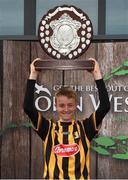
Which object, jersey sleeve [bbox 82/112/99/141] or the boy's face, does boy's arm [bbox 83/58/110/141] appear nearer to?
jersey sleeve [bbox 82/112/99/141]

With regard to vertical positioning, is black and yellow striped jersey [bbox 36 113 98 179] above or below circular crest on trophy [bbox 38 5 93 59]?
below

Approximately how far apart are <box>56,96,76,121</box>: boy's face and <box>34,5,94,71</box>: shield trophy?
0.40 meters

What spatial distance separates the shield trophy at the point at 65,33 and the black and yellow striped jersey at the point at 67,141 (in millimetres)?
404

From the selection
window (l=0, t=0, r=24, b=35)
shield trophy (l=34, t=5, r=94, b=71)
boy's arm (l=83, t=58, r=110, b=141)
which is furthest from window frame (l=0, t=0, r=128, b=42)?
boy's arm (l=83, t=58, r=110, b=141)

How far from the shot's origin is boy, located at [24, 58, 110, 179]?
2936 mm

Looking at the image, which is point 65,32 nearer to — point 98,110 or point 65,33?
point 65,33

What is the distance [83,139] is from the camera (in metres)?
3.01

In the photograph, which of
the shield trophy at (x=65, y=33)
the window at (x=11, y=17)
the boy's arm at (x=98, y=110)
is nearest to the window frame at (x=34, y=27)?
the window at (x=11, y=17)

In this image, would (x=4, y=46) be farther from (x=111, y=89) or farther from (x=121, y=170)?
(x=121, y=170)

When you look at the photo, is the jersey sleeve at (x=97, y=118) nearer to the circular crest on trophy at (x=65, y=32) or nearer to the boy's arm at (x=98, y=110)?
the boy's arm at (x=98, y=110)

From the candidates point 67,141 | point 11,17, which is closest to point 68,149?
point 67,141

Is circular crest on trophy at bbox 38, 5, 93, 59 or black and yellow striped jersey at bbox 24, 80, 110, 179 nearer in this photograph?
black and yellow striped jersey at bbox 24, 80, 110, 179

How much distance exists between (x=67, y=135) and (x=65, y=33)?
71cm

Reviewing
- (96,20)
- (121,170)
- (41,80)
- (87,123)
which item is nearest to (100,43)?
(96,20)
